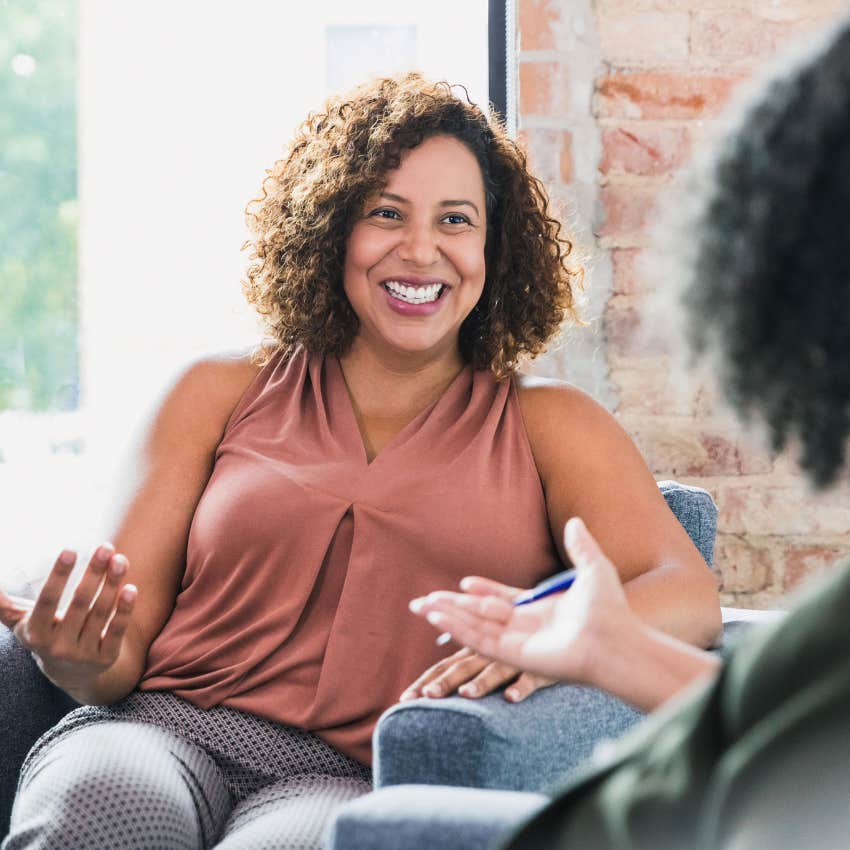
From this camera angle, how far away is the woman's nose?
164 centimetres

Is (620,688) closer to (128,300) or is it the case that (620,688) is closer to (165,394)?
(165,394)

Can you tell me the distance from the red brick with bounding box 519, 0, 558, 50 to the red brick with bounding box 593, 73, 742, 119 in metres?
0.11

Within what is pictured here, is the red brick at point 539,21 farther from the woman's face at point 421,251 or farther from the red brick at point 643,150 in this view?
the woman's face at point 421,251

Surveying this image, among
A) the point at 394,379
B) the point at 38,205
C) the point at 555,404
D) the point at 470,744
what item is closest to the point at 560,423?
the point at 555,404

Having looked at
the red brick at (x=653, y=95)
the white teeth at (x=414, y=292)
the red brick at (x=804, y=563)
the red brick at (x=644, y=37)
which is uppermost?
the red brick at (x=644, y=37)

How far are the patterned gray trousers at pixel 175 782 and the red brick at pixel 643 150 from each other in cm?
113

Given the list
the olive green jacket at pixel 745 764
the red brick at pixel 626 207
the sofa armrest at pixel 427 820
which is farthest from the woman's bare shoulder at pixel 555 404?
the olive green jacket at pixel 745 764

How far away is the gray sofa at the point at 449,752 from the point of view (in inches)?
31.9

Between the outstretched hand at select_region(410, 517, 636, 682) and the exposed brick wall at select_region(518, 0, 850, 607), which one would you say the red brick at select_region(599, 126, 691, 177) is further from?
the outstretched hand at select_region(410, 517, 636, 682)

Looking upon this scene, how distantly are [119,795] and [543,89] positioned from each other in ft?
4.45

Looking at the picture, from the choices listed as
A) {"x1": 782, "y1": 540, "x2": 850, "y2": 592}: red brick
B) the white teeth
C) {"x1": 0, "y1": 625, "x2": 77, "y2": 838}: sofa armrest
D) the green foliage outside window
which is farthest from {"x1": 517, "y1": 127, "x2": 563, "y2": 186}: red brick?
{"x1": 0, "y1": 625, "x2": 77, "y2": 838}: sofa armrest

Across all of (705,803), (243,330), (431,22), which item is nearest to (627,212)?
(431,22)

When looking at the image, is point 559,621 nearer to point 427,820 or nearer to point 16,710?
point 427,820

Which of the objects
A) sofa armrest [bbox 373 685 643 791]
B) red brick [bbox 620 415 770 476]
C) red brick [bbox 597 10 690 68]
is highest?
red brick [bbox 597 10 690 68]
